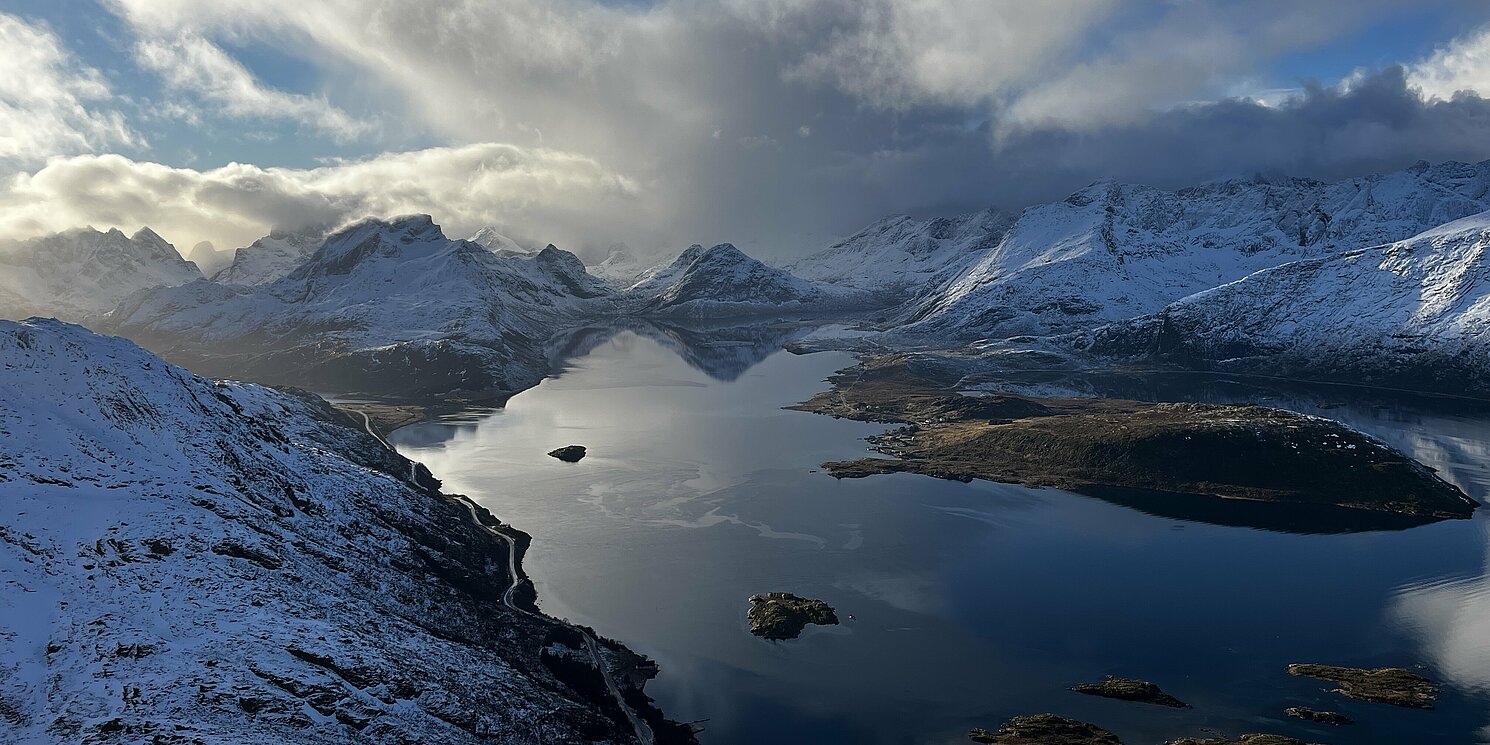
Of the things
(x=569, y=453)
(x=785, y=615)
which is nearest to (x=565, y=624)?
(x=785, y=615)

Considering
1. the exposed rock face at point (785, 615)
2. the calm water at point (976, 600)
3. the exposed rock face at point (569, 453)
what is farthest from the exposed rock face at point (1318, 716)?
the exposed rock face at point (569, 453)

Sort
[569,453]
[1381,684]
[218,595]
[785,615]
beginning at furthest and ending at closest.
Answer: [569,453]
[785,615]
[1381,684]
[218,595]

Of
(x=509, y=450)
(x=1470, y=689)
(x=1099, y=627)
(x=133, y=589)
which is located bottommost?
(x=1470, y=689)

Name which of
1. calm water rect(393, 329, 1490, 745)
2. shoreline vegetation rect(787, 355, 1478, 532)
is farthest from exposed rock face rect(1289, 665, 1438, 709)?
shoreline vegetation rect(787, 355, 1478, 532)

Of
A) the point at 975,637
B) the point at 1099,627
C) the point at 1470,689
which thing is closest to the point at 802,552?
the point at 975,637

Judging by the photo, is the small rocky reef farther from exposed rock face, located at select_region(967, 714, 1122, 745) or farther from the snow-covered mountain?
the snow-covered mountain

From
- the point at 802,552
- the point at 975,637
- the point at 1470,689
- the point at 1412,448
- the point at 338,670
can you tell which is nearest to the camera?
the point at 338,670

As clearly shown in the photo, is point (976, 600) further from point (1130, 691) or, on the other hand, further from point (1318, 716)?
point (1318, 716)

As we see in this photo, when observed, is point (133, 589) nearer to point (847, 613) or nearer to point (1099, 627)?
point (847, 613)
